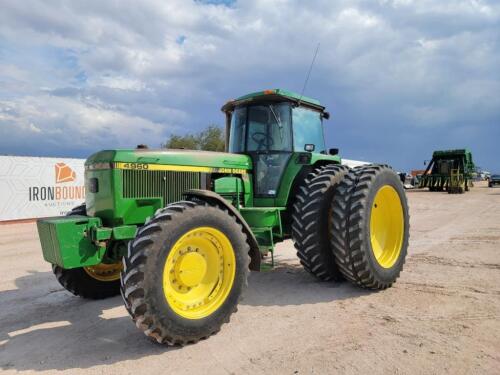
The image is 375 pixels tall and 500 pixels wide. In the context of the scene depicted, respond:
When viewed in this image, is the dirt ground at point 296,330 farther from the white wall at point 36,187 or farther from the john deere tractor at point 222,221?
the white wall at point 36,187

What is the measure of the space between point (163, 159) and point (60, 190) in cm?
1221

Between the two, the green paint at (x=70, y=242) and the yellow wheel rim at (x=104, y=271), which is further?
the yellow wheel rim at (x=104, y=271)

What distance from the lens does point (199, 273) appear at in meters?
4.02

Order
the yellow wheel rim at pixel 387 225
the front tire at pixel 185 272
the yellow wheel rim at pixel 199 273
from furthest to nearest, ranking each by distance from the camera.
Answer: the yellow wheel rim at pixel 387 225 < the yellow wheel rim at pixel 199 273 < the front tire at pixel 185 272

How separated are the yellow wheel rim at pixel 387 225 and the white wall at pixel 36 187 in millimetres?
12717

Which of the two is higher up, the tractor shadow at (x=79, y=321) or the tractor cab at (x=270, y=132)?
the tractor cab at (x=270, y=132)

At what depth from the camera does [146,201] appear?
4594 mm

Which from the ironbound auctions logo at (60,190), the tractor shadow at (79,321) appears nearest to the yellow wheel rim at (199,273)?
the tractor shadow at (79,321)

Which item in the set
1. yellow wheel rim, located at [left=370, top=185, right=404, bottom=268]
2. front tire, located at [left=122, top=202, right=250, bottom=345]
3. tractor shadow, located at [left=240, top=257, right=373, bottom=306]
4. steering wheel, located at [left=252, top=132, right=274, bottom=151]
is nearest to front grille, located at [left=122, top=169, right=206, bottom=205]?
front tire, located at [left=122, top=202, right=250, bottom=345]

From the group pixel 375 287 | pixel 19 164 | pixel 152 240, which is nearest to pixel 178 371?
pixel 152 240

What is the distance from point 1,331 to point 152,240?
223 centimetres

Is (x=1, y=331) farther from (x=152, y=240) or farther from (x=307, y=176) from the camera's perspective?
(x=307, y=176)

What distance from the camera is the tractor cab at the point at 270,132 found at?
19.1 ft

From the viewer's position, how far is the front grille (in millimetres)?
4434
